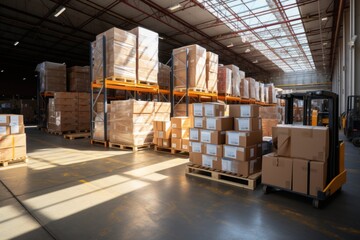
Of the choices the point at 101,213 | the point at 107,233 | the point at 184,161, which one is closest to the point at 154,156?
the point at 184,161

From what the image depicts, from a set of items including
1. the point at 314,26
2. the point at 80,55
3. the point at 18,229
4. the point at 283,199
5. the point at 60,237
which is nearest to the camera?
the point at 60,237

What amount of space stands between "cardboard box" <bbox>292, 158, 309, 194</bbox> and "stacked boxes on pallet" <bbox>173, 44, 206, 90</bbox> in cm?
574

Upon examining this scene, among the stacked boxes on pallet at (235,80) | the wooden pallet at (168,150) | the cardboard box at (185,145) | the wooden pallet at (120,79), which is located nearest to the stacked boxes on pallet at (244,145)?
the cardboard box at (185,145)

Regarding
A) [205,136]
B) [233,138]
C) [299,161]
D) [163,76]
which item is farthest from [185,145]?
[163,76]

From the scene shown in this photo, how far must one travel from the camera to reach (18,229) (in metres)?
2.43

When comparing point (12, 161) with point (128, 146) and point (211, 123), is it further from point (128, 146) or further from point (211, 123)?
point (211, 123)

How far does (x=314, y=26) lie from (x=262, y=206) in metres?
15.1

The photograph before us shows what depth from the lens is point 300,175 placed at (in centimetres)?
315

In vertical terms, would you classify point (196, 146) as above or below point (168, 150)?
above

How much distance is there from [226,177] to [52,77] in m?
11.0

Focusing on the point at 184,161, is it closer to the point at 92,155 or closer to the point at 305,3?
the point at 92,155

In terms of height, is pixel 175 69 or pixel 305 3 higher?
pixel 305 3

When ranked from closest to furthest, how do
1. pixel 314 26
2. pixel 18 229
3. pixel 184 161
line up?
1. pixel 18 229
2. pixel 184 161
3. pixel 314 26

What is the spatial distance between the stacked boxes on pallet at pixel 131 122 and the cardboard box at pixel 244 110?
360 cm
